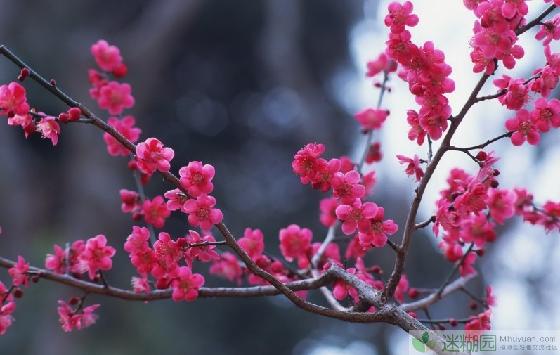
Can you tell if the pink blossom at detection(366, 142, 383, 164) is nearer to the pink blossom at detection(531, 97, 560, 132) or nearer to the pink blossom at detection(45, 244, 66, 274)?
the pink blossom at detection(531, 97, 560, 132)

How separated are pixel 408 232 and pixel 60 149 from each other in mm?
7592

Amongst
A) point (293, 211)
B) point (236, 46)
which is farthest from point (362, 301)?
point (236, 46)

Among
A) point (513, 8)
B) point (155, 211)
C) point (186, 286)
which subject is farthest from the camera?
point (155, 211)

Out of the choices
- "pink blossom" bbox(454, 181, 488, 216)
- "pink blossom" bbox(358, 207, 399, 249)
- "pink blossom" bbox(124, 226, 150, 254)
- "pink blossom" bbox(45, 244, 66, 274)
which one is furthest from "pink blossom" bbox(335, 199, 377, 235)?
"pink blossom" bbox(45, 244, 66, 274)

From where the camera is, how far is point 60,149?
8.10 m

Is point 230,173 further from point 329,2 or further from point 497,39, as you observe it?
point 497,39

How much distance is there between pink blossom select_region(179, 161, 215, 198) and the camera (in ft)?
3.48

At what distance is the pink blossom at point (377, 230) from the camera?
3.52ft

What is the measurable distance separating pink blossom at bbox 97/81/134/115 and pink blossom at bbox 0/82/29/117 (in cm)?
47

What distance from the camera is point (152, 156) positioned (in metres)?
1.03

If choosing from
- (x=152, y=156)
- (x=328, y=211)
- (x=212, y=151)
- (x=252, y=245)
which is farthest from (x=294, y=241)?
(x=212, y=151)

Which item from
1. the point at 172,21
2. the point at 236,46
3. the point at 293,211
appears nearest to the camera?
the point at 293,211

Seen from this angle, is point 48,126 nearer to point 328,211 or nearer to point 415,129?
point 415,129

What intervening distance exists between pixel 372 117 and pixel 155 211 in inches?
22.8
